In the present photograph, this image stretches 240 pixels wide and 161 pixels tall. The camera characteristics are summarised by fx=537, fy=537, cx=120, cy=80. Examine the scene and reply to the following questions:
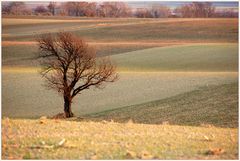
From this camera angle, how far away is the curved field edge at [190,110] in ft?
50.6

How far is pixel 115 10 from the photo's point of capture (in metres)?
13.8

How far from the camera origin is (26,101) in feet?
51.4

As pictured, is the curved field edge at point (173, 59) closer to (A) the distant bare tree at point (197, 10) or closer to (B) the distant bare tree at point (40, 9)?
(A) the distant bare tree at point (197, 10)

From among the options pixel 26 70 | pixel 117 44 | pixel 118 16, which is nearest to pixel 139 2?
pixel 118 16

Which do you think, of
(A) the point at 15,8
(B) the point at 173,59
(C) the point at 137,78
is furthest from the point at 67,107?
(A) the point at 15,8

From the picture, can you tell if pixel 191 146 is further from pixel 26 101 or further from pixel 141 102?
pixel 141 102

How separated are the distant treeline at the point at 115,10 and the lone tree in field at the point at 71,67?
173cm

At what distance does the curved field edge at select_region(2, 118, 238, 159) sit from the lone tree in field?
5133mm

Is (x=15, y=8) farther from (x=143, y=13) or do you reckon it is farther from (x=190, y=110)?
(x=190, y=110)

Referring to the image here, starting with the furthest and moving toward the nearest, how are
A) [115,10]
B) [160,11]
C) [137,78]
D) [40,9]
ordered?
1. [137,78]
2. [160,11]
3. [115,10]
4. [40,9]

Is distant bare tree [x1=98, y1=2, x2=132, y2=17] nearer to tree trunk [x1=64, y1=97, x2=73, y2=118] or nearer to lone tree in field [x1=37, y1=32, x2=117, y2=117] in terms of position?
lone tree in field [x1=37, y1=32, x2=117, y2=117]

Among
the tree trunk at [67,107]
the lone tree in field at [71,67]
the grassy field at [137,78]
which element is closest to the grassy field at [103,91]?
the grassy field at [137,78]

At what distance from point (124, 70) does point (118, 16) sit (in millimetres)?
2973

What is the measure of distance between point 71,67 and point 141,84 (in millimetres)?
2547
